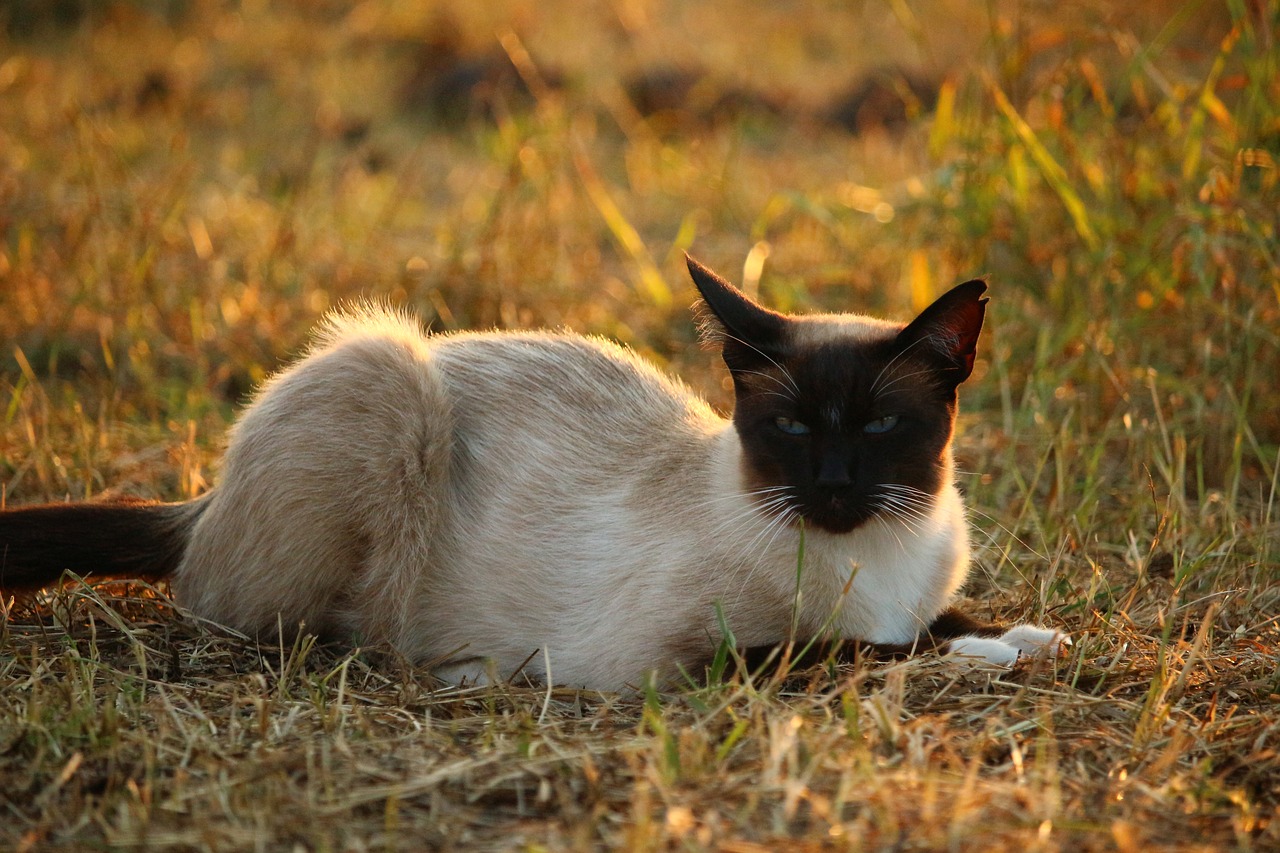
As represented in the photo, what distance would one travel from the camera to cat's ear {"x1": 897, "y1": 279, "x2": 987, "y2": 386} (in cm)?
247

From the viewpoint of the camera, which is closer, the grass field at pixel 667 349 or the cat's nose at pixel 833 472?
the grass field at pixel 667 349

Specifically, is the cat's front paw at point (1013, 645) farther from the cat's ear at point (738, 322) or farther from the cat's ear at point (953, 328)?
the cat's ear at point (738, 322)

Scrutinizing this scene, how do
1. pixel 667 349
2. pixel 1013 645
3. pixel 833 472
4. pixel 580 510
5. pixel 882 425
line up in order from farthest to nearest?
pixel 667 349, pixel 580 510, pixel 1013 645, pixel 882 425, pixel 833 472

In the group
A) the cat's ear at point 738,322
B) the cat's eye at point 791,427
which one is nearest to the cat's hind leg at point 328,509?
the cat's ear at point 738,322

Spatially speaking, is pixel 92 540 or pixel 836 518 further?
pixel 92 540

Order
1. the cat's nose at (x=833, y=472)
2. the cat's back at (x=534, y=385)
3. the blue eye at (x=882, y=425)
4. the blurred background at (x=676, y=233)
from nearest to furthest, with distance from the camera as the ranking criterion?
1. the cat's nose at (x=833, y=472)
2. the blue eye at (x=882, y=425)
3. the cat's back at (x=534, y=385)
4. the blurred background at (x=676, y=233)

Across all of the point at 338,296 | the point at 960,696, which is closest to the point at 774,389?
the point at 960,696

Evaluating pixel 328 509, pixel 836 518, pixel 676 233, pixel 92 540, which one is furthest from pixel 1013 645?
pixel 676 233

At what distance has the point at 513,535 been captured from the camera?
2.96 metres

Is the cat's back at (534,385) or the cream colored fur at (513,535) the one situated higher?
the cat's back at (534,385)

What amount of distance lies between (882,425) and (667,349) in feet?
7.94

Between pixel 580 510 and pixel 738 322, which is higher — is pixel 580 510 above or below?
below

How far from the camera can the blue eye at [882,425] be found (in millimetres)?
2568

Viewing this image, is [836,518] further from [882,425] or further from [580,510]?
[580,510]
